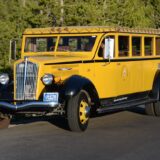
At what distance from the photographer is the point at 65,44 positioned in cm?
1211

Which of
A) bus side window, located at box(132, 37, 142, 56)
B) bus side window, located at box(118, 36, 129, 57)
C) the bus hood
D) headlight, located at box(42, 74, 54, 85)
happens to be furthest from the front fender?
bus side window, located at box(132, 37, 142, 56)

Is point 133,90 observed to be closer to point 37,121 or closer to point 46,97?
point 37,121

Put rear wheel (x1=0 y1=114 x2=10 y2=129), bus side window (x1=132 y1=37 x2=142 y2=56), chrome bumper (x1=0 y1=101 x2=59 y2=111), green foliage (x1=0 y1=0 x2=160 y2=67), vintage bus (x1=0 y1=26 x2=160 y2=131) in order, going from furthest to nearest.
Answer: green foliage (x1=0 y1=0 x2=160 y2=67) → bus side window (x1=132 y1=37 x2=142 y2=56) → rear wheel (x1=0 y1=114 x2=10 y2=129) → vintage bus (x1=0 y1=26 x2=160 y2=131) → chrome bumper (x1=0 y1=101 x2=59 y2=111)

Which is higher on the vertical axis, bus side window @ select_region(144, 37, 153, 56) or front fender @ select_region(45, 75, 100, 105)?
bus side window @ select_region(144, 37, 153, 56)

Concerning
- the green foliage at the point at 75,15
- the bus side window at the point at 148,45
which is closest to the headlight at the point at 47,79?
the bus side window at the point at 148,45

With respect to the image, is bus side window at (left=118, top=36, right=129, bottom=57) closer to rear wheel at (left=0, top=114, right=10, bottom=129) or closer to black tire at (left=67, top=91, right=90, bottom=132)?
black tire at (left=67, top=91, right=90, bottom=132)

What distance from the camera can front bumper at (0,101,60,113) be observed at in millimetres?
10312

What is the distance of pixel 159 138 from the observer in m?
10.2

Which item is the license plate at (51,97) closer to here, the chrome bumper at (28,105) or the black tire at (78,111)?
the chrome bumper at (28,105)

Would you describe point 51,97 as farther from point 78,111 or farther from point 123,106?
point 123,106

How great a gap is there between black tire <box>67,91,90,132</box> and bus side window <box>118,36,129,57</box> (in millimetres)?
1864

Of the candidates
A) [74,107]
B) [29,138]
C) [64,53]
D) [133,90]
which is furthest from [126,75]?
[29,138]

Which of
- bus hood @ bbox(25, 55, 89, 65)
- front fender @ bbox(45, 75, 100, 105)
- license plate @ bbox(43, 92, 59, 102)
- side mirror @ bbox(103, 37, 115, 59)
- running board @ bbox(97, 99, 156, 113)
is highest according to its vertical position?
side mirror @ bbox(103, 37, 115, 59)

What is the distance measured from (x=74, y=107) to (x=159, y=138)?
164 centimetres
